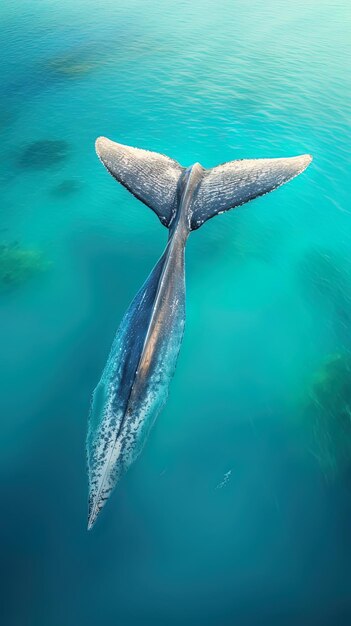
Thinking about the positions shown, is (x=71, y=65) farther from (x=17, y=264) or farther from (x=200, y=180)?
(x=200, y=180)

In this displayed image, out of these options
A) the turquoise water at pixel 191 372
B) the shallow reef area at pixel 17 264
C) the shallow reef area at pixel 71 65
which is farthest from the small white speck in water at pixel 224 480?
the shallow reef area at pixel 71 65

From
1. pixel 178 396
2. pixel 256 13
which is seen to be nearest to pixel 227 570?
pixel 178 396

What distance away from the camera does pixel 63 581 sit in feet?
32.4

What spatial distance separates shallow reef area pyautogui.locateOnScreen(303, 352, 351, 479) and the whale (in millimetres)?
4992

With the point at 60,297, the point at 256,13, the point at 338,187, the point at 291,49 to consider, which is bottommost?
the point at 60,297

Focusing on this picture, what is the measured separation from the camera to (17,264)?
1756 cm

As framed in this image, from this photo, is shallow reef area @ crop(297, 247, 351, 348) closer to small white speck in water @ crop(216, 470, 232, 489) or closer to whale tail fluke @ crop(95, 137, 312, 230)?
whale tail fluke @ crop(95, 137, 312, 230)

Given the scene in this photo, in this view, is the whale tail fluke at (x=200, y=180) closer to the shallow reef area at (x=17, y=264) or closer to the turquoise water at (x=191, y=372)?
the turquoise water at (x=191, y=372)

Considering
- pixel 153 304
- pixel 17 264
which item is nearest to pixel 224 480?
pixel 153 304

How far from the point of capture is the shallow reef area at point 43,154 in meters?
23.4

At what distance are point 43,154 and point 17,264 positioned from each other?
10.3 m

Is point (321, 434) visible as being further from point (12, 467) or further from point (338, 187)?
point (338, 187)

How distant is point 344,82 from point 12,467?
34.3 metres

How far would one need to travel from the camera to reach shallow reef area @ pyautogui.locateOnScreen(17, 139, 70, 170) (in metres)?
23.4
